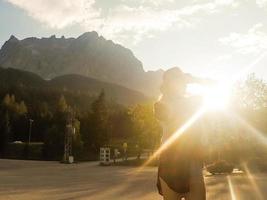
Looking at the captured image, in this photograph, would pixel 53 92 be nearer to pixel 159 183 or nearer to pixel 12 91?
pixel 12 91

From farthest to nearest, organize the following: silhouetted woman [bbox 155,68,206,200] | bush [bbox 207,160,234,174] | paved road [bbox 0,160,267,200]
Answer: bush [bbox 207,160,234,174] < paved road [bbox 0,160,267,200] < silhouetted woman [bbox 155,68,206,200]

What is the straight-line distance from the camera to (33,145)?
85062mm

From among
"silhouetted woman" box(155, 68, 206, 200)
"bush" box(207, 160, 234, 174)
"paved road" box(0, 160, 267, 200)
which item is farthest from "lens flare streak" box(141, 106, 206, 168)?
"bush" box(207, 160, 234, 174)

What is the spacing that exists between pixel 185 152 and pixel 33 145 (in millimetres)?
83266

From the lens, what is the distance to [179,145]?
401cm

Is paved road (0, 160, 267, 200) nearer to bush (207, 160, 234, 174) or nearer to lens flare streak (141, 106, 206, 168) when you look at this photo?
bush (207, 160, 234, 174)

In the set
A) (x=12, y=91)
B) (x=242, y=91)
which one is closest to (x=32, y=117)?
(x=12, y=91)

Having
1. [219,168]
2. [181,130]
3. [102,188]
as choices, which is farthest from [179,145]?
[219,168]

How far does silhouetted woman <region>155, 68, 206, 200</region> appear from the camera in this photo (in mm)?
3893

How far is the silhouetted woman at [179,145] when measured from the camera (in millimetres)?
3893

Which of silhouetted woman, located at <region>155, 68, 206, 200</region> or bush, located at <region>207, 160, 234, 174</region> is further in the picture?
bush, located at <region>207, 160, 234, 174</region>

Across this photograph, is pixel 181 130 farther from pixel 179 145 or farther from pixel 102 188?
pixel 102 188

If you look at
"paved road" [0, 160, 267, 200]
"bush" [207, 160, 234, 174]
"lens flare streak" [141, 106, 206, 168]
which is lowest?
"paved road" [0, 160, 267, 200]

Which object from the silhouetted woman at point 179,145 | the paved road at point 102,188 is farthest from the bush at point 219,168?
the silhouetted woman at point 179,145
